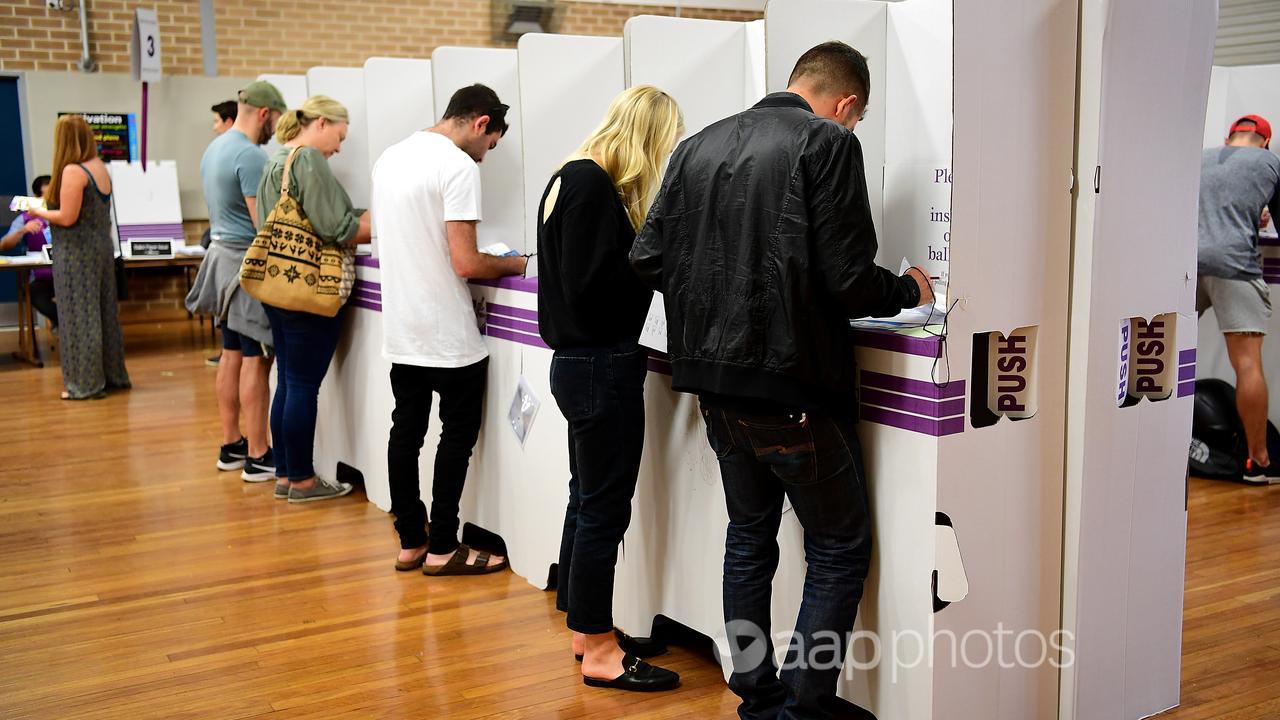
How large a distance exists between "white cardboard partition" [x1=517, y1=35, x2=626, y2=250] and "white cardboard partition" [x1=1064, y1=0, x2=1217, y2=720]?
5.25ft

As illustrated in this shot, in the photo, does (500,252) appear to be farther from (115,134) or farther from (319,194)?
(115,134)

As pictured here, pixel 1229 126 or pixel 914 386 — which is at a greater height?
pixel 1229 126

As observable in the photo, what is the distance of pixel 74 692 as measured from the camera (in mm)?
2674

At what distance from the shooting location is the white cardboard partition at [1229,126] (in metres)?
4.68

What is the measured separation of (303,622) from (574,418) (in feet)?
3.68

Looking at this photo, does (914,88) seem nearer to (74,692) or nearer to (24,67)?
(74,692)

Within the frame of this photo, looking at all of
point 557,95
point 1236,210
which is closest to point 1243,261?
point 1236,210

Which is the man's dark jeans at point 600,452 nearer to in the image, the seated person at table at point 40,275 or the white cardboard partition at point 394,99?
the white cardboard partition at point 394,99

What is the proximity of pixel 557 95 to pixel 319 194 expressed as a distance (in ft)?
3.35

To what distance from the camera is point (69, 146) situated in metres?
5.91

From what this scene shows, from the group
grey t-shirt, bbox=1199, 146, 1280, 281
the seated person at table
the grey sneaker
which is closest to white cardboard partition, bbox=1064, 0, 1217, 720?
grey t-shirt, bbox=1199, 146, 1280, 281

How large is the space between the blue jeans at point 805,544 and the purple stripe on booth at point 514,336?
3.00 feet

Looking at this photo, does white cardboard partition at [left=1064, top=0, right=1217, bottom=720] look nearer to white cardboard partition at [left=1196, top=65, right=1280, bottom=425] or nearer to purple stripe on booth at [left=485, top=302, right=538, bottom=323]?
purple stripe on booth at [left=485, top=302, right=538, bottom=323]

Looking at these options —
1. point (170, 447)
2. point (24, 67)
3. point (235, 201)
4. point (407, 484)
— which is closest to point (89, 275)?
point (170, 447)
